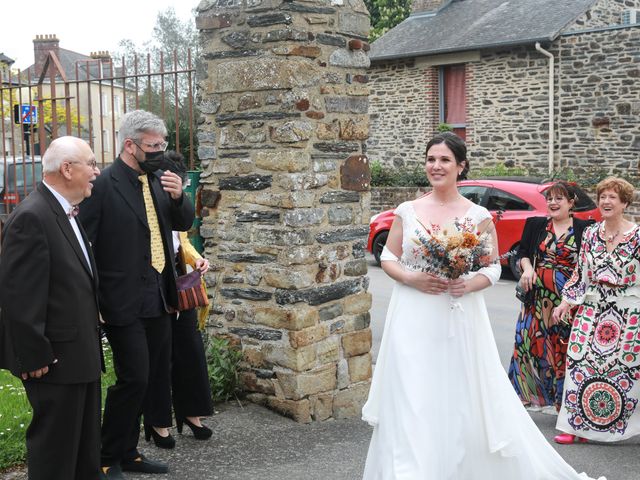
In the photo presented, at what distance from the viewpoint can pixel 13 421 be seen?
237 inches

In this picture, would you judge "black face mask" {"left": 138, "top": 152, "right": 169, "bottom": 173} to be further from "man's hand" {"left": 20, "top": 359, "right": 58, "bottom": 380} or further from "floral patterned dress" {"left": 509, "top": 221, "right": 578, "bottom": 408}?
"floral patterned dress" {"left": 509, "top": 221, "right": 578, "bottom": 408}

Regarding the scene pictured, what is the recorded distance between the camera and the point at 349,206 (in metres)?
6.98

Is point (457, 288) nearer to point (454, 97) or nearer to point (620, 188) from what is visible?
point (620, 188)

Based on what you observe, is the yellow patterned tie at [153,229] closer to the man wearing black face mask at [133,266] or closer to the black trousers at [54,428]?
the man wearing black face mask at [133,266]

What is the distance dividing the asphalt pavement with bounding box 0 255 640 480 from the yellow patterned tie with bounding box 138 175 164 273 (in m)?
1.32

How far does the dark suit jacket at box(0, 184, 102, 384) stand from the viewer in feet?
13.9

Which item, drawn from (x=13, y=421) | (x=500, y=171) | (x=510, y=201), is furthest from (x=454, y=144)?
(x=500, y=171)

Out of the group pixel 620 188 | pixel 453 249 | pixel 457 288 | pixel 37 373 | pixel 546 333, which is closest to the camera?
pixel 37 373

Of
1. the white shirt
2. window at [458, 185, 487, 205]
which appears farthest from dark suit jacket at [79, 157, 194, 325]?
window at [458, 185, 487, 205]

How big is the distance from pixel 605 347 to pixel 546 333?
0.72 metres

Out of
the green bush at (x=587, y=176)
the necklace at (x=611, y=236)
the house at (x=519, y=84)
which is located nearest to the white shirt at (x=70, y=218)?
the necklace at (x=611, y=236)

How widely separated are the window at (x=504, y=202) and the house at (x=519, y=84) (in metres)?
7.44

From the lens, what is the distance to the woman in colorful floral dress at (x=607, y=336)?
6625 mm

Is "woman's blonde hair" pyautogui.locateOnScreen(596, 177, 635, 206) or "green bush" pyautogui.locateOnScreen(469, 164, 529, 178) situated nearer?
"woman's blonde hair" pyautogui.locateOnScreen(596, 177, 635, 206)
